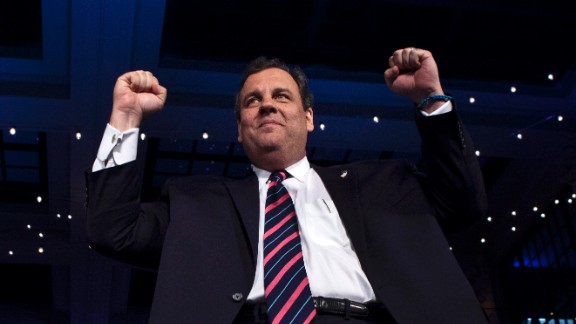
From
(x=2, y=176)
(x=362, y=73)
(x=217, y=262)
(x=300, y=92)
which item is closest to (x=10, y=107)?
(x=2, y=176)

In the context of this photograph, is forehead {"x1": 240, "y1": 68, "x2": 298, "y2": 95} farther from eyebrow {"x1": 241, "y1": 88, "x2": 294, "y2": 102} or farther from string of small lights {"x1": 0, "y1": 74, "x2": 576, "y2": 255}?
string of small lights {"x1": 0, "y1": 74, "x2": 576, "y2": 255}

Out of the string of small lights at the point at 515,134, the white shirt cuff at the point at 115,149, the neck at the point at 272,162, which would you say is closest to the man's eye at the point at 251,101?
the neck at the point at 272,162

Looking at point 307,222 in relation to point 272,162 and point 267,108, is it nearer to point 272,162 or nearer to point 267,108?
point 272,162

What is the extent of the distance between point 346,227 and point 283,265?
0.21 metres

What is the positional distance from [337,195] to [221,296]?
1.48ft

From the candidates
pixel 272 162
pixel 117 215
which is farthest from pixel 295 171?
pixel 117 215

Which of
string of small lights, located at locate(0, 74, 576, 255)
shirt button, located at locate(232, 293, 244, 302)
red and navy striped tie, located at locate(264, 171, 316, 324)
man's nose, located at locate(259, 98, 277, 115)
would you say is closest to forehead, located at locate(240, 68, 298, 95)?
man's nose, located at locate(259, 98, 277, 115)

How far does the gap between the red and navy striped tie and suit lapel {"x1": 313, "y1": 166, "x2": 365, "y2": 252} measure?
0.12 m

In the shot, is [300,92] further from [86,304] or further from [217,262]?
[86,304]

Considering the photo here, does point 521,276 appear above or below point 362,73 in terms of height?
below

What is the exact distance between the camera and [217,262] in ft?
4.79

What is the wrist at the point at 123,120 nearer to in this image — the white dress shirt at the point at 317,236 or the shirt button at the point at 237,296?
the white dress shirt at the point at 317,236

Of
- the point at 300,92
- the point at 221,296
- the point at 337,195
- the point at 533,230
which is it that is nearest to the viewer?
the point at 221,296

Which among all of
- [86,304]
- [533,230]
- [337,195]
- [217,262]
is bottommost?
[86,304]
